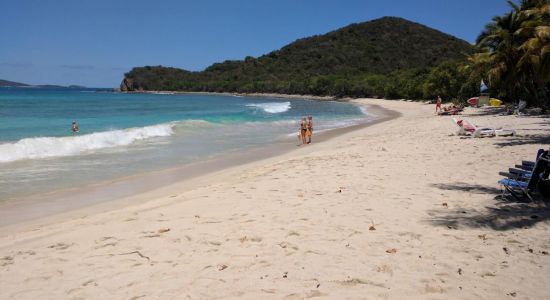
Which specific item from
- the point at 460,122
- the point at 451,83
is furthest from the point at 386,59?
the point at 460,122

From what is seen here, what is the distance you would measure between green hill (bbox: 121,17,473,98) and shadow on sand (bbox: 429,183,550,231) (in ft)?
284

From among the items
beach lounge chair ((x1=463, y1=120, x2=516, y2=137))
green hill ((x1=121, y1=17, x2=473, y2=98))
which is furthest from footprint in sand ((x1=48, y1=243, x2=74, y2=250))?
green hill ((x1=121, y1=17, x2=473, y2=98))

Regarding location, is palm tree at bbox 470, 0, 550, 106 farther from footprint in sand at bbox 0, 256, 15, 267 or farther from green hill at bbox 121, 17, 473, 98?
green hill at bbox 121, 17, 473, 98

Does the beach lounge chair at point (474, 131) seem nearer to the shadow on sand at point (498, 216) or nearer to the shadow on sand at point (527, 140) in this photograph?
the shadow on sand at point (527, 140)

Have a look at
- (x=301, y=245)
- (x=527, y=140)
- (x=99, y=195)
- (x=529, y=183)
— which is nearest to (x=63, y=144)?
(x=99, y=195)

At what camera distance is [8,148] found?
1448 cm

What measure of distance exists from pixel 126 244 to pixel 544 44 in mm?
11681

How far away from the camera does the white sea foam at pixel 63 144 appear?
1445cm

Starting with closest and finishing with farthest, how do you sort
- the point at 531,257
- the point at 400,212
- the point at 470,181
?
the point at 531,257 → the point at 400,212 → the point at 470,181

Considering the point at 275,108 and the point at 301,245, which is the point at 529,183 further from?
the point at 275,108

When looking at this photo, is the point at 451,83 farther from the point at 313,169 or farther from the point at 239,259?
the point at 239,259

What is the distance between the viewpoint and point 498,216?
19.6 feet

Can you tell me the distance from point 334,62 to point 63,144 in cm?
12497

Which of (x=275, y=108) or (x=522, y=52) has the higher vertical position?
(x=522, y=52)
